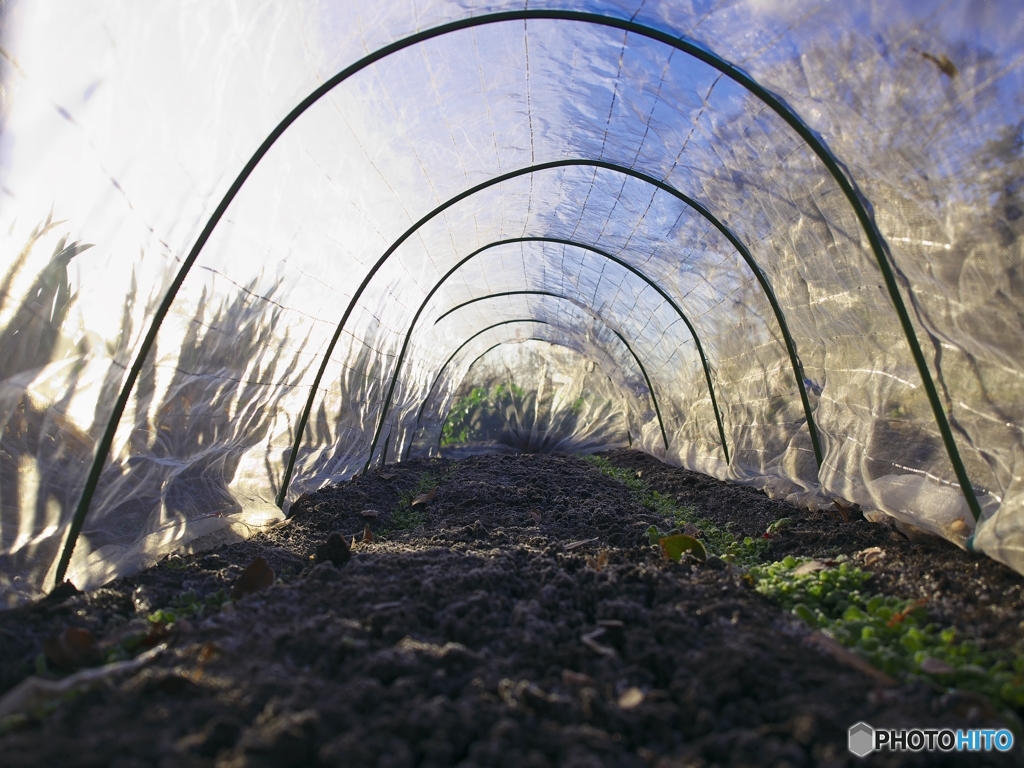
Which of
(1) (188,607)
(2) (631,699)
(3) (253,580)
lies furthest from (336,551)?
(2) (631,699)

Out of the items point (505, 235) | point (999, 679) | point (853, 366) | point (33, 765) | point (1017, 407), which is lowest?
point (33, 765)

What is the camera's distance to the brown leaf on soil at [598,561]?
10.7 feet

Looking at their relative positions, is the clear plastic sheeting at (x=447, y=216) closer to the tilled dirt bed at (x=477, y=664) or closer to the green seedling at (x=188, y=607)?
the tilled dirt bed at (x=477, y=664)

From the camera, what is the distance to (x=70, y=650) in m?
2.29

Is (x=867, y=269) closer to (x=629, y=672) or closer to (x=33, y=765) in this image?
(x=629, y=672)

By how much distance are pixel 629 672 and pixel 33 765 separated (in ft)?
4.79

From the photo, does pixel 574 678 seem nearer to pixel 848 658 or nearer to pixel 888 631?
pixel 848 658

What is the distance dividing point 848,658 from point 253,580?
236cm

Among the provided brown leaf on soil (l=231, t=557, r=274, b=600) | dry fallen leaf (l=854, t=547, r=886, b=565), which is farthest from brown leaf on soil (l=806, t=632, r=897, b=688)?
brown leaf on soil (l=231, t=557, r=274, b=600)

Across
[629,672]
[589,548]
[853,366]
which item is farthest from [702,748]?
[853,366]

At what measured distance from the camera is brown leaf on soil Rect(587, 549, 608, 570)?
3262 mm

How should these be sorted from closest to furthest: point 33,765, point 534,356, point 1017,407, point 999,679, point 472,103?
point 33,765 → point 999,679 → point 1017,407 → point 472,103 → point 534,356

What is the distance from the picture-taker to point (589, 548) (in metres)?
3.80

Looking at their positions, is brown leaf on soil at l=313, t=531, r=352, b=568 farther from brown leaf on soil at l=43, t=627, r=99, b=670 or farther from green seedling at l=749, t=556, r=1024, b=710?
green seedling at l=749, t=556, r=1024, b=710
